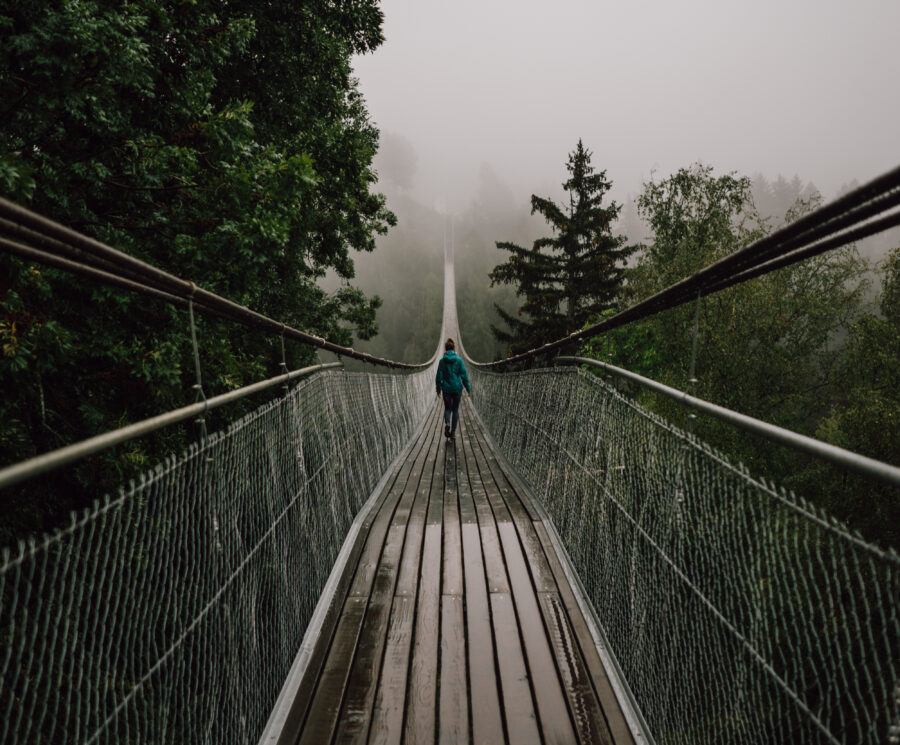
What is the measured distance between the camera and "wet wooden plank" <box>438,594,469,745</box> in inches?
61.0

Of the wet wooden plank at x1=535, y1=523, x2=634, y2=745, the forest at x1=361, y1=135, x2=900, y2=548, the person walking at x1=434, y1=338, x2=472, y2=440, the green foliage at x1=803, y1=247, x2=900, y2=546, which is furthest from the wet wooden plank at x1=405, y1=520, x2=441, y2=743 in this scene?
the green foliage at x1=803, y1=247, x2=900, y2=546

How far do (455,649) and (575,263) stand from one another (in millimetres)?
13752

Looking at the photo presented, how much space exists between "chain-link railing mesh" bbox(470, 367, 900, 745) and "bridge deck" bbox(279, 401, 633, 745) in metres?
0.20

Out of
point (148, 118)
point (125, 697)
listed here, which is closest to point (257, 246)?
point (148, 118)

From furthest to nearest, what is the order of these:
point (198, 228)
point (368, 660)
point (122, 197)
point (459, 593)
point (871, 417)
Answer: point (871, 417)
point (198, 228)
point (122, 197)
point (459, 593)
point (368, 660)

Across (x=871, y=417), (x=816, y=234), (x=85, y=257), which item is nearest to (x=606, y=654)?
(x=816, y=234)

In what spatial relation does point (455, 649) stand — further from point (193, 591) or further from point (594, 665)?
point (193, 591)

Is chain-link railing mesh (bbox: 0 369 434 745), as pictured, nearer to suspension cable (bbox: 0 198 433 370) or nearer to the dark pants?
suspension cable (bbox: 0 198 433 370)

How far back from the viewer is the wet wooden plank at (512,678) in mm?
1549

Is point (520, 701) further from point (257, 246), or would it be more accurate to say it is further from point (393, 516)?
point (257, 246)

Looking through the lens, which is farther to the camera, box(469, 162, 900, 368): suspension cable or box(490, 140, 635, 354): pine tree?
box(490, 140, 635, 354): pine tree

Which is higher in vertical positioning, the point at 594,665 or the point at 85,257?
the point at 85,257

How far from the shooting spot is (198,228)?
390 cm

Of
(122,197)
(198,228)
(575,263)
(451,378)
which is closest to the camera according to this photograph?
(122,197)
